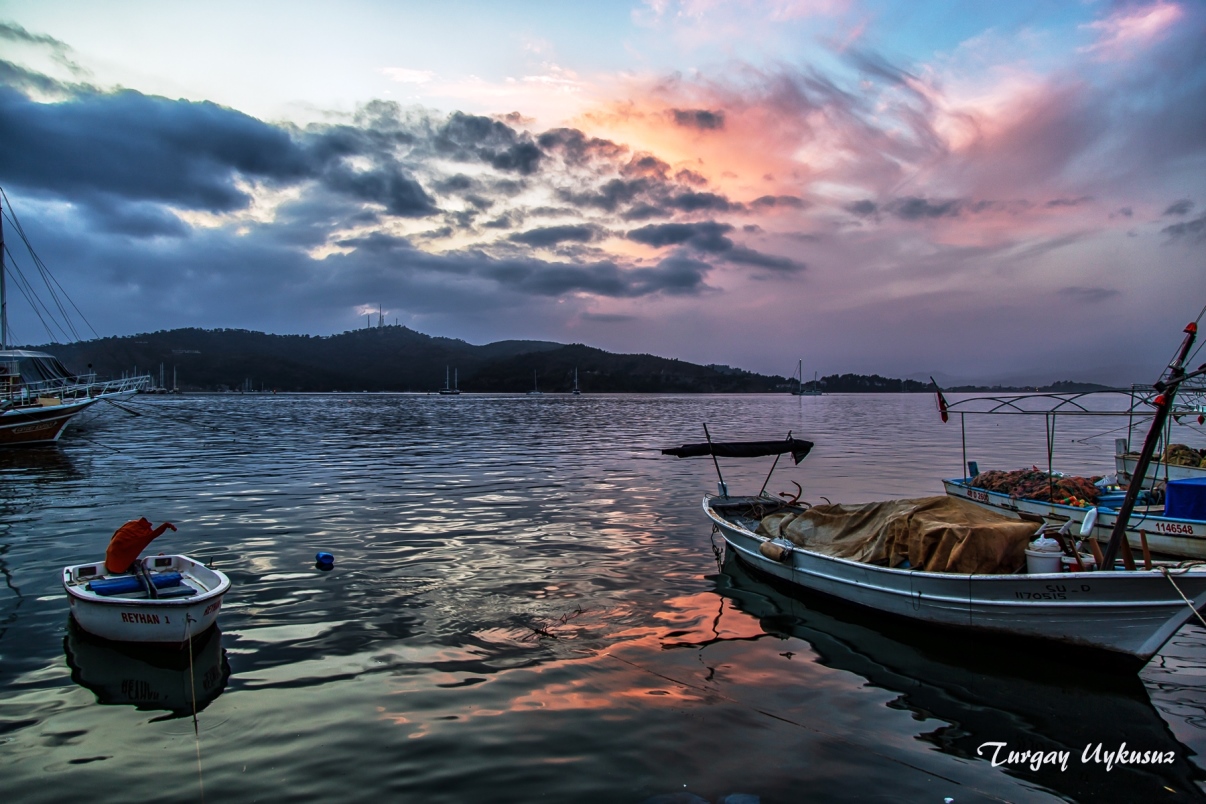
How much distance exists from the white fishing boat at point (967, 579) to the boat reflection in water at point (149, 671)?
11.5 m

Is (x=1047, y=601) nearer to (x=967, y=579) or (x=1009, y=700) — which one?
(x=967, y=579)

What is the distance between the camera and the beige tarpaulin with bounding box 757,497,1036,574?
12.0 m

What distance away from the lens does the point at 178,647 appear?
11.0m

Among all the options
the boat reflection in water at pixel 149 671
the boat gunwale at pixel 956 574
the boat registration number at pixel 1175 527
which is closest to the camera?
the boat reflection in water at pixel 149 671

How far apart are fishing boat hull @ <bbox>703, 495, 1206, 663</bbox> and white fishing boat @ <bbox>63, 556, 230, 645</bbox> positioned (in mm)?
12209

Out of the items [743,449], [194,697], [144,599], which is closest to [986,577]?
[743,449]

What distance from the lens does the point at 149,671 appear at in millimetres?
10422

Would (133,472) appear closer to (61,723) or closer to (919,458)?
(61,723)

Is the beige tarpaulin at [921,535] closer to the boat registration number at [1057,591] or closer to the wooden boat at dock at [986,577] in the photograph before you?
the wooden boat at dock at [986,577]

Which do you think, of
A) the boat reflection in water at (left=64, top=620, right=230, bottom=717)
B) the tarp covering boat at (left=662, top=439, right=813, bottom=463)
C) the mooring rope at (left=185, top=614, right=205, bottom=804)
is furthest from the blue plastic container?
the boat reflection in water at (left=64, top=620, right=230, bottom=717)

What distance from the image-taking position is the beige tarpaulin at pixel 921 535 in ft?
39.3

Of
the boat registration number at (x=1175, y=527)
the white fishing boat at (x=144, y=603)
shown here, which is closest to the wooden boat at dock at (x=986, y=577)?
the boat registration number at (x=1175, y=527)

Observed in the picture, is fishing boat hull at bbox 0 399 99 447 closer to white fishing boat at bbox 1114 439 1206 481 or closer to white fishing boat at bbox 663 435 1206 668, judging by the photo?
white fishing boat at bbox 663 435 1206 668

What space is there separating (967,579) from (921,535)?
134 cm
